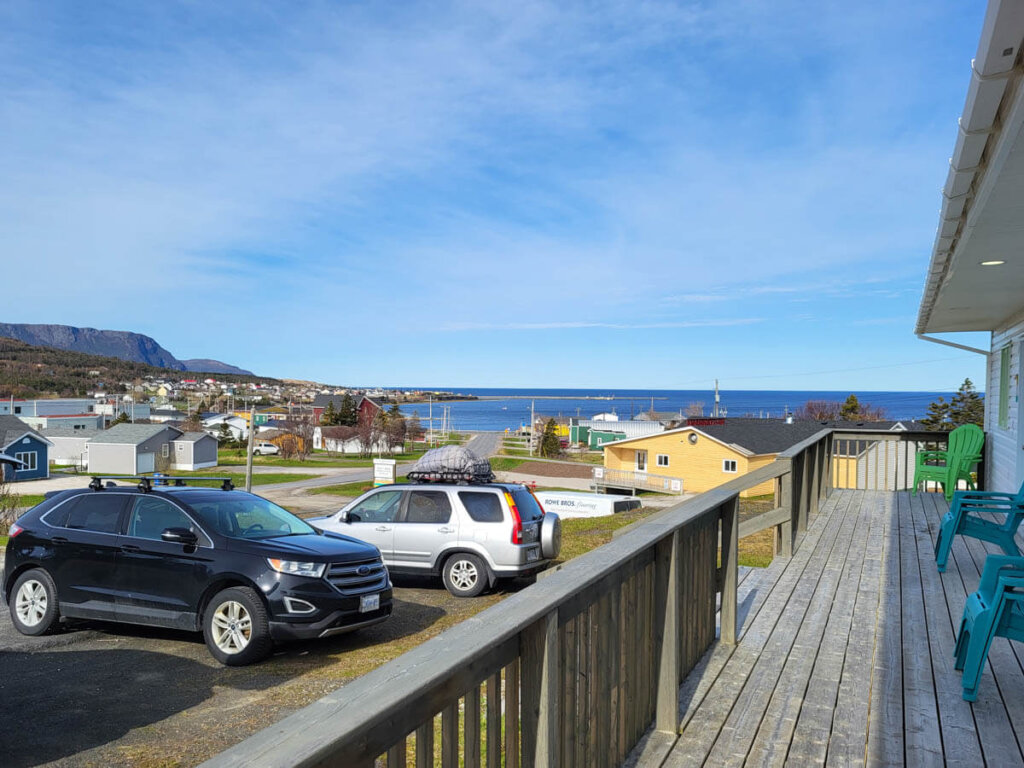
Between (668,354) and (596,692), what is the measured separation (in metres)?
147

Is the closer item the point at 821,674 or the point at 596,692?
the point at 596,692

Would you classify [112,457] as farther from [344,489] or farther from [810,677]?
[810,677]

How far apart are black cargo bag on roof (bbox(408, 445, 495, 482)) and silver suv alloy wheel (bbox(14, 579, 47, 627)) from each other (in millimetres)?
4953

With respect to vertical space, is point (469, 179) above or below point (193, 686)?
above

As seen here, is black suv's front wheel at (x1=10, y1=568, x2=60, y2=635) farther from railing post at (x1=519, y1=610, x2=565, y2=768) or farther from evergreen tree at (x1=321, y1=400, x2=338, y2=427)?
evergreen tree at (x1=321, y1=400, x2=338, y2=427)

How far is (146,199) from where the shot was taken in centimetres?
2955

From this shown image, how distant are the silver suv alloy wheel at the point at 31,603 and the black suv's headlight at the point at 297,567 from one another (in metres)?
2.72

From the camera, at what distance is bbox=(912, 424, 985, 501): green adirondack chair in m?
11.1

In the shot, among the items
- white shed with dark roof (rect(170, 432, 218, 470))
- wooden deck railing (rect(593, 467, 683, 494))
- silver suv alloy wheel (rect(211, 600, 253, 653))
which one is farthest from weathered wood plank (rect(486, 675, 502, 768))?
white shed with dark roof (rect(170, 432, 218, 470))

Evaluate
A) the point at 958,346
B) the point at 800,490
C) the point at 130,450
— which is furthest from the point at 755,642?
the point at 130,450

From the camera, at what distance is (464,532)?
32.0 feet

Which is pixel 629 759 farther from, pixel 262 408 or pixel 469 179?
pixel 262 408

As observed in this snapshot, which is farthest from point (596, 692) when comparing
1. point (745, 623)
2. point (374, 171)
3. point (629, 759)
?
point (374, 171)

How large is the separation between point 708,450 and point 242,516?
37198 millimetres
